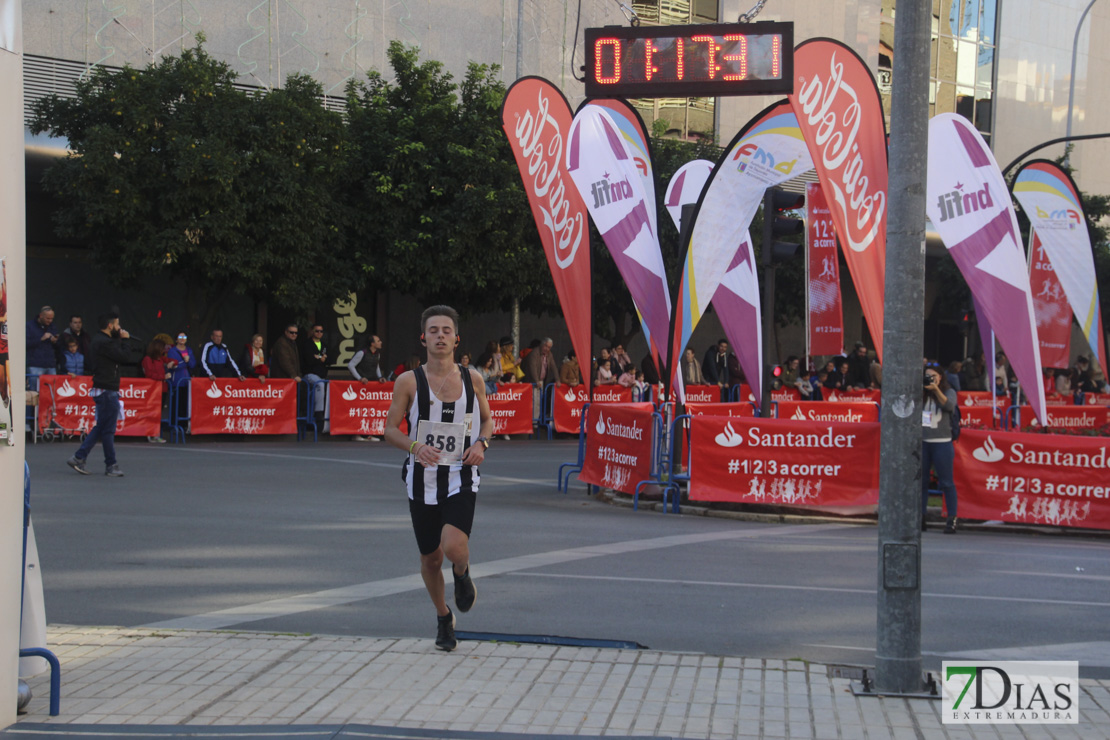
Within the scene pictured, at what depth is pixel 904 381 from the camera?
541cm

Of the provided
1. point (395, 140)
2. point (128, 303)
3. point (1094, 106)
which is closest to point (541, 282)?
point (395, 140)

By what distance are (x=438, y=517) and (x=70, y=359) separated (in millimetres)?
14681

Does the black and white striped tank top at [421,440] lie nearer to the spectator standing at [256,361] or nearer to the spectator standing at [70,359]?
the spectator standing at [256,361]

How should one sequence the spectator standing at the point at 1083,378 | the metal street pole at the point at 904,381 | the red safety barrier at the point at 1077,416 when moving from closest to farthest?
the metal street pole at the point at 904,381, the red safety barrier at the point at 1077,416, the spectator standing at the point at 1083,378

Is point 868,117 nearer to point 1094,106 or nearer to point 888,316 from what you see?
point 888,316

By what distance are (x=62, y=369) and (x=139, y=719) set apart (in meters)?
15.4

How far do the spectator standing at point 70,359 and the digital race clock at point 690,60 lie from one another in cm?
1247

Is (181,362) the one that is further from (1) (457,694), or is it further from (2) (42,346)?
(1) (457,694)

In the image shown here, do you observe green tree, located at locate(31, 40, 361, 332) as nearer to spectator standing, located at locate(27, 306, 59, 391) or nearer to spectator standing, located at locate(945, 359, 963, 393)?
spectator standing, located at locate(27, 306, 59, 391)

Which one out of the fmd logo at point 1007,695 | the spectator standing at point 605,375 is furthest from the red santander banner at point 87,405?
the fmd logo at point 1007,695

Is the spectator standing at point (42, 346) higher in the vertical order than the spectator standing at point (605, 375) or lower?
higher

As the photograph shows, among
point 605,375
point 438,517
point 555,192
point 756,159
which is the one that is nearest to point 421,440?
point 438,517

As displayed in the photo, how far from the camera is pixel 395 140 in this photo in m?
24.8

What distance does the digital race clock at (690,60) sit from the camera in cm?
837
